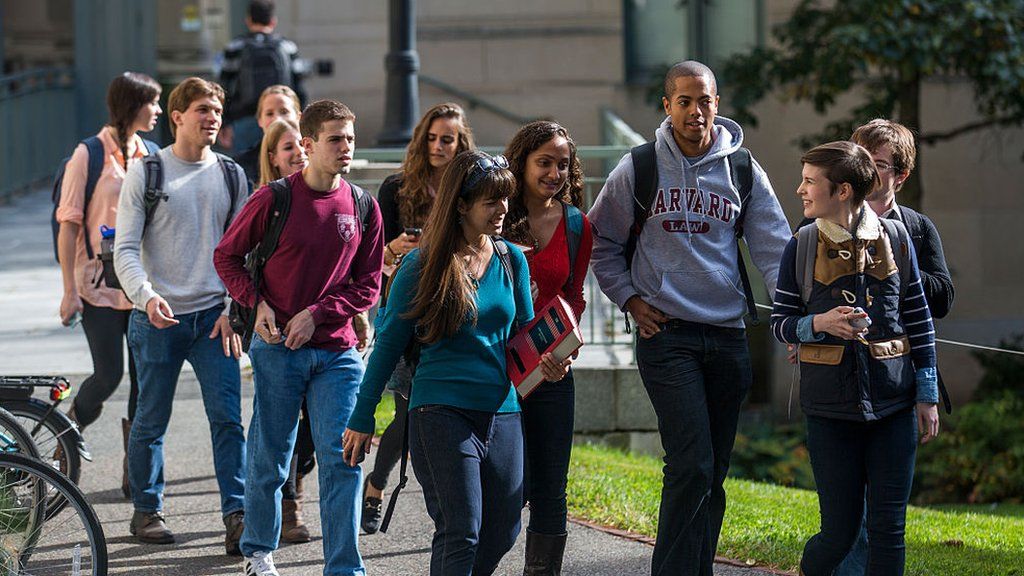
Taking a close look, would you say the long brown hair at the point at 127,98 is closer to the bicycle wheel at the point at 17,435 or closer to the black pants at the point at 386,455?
the bicycle wheel at the point at 17,435

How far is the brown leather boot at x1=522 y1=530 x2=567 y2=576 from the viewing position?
536 cm

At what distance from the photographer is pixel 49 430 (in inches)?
259

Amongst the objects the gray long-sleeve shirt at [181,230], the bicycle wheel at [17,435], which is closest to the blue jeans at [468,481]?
the gray long-sleeve shirt at [181,230]

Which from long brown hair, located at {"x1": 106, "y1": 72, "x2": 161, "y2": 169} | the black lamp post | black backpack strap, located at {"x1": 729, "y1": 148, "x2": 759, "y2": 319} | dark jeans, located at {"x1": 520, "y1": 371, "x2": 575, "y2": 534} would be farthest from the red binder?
the black lamp post

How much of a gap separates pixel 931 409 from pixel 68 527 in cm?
296

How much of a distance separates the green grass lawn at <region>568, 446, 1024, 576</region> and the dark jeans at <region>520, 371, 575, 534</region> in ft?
4.51

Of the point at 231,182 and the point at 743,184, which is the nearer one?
the point at 743,184

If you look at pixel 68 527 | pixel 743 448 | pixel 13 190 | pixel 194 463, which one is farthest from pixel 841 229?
pixel 13 190

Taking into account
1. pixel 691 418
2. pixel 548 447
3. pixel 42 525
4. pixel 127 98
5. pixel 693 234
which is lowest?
pixel 42 525

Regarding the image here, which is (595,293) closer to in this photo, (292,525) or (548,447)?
(292,525)

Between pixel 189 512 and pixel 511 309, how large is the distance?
9.78 feet

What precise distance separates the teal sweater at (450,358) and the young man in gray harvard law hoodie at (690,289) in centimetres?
77

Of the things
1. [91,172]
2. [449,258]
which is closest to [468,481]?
[449,258]

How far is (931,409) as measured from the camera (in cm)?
493
